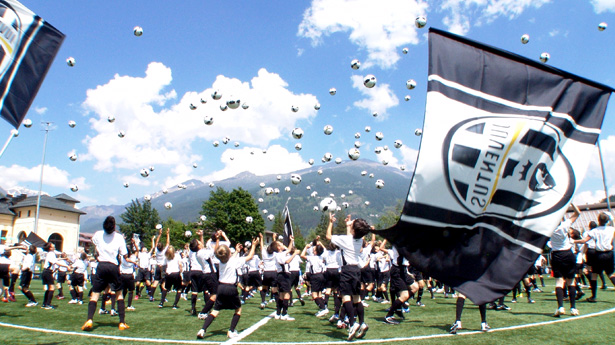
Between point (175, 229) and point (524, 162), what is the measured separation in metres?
103

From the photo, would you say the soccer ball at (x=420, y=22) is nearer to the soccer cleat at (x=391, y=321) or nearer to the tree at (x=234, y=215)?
the soccer cleat at (x=391, y=321)

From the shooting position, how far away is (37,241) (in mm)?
28094

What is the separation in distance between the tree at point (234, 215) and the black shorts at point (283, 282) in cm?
5608

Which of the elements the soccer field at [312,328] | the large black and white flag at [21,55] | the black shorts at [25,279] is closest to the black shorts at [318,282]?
the soccer field at [312,328]

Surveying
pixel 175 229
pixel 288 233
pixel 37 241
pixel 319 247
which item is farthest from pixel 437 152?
pixel 175 229

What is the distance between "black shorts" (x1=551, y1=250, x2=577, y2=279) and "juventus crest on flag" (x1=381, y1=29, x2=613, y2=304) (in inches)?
245

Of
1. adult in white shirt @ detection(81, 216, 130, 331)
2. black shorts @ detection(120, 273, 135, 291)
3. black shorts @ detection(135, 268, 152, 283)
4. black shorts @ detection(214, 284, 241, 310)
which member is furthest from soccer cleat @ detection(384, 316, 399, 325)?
black shorts @ detection(135, 268, 152, 283)

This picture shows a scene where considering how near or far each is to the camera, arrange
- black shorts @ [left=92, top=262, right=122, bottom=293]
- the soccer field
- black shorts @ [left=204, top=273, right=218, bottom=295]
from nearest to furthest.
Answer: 1. the soccer field
2. black shorts @ [left=92, top=262, right=122, bottom=293]
3. black shorts @ [left=204, top=273, right=218, bottom=295]

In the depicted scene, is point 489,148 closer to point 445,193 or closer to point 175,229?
point 445,193

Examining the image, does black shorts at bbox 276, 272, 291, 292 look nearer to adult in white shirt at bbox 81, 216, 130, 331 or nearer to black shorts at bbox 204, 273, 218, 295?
black shorts at bbox 204, 273, 218, 295

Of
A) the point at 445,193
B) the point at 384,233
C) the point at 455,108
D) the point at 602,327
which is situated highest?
the point at 455,108

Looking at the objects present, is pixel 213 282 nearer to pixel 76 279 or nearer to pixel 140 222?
pixel 76 279

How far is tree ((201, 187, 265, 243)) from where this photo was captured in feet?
219

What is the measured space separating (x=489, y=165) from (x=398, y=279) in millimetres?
6210
